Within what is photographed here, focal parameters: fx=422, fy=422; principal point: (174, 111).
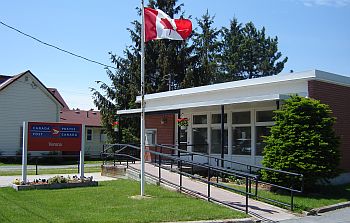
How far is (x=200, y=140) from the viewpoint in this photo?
23.1m

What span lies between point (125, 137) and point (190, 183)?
20.5 meters

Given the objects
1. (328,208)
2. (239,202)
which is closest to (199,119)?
(239,202)

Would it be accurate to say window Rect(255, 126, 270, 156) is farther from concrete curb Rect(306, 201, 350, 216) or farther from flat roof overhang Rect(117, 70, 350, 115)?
concrete curb Rect(306, 201, 350, 216)

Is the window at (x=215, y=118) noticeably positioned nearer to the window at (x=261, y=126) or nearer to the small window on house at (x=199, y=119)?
the small window on house at (x=199, y=119)

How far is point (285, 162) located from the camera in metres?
14.4

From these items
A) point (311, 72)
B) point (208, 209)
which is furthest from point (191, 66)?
point (208, 209)

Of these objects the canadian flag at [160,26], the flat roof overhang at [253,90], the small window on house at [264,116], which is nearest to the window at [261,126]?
the small window on house at [264,116]

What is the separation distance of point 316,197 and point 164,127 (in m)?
13.1

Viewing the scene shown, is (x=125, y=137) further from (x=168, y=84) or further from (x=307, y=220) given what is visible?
(x=307, y=220)

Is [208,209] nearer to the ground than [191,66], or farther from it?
nearer to the ground

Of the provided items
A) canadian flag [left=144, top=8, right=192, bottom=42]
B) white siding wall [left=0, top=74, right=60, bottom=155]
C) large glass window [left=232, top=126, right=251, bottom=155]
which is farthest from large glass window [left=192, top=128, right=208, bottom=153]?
white siding wall [left=0, top=74, right=60, bottom=155]

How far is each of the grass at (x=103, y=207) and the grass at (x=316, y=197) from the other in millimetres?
2700

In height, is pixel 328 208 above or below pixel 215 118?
below

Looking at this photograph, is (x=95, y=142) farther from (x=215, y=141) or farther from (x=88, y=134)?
(x=215, y=141)
